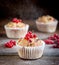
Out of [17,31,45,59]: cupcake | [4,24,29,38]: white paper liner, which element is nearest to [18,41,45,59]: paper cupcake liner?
[17,31,45,59]: cupcake

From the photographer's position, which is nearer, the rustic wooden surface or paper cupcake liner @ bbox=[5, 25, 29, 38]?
the rustic wooden surface

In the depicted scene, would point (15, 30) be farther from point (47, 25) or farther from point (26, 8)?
point (26, 8)

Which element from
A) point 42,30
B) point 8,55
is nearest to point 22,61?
point 8,55

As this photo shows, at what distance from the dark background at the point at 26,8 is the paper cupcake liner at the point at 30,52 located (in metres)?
1.80

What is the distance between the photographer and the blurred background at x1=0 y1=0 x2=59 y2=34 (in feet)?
13.9

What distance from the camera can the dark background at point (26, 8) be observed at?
4242 mm

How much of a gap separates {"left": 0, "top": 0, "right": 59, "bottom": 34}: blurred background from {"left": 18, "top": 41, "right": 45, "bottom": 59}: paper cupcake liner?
180 cm

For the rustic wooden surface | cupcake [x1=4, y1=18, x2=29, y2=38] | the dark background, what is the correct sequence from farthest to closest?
1. the dark background
2. cupcake [x1=4, y1=18, x2=29, y2=38]
3. the rustic wooden surface

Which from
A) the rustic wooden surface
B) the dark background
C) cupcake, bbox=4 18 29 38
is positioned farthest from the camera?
the dark background

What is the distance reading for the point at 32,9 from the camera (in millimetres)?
4281

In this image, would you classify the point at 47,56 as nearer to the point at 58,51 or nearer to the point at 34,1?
the point at 58,51

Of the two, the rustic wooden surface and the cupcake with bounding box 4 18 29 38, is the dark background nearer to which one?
the cupcake with bounding box 4 18 29 38

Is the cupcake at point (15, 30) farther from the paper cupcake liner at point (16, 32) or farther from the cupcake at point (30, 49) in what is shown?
the cupcake at point (30, 49)

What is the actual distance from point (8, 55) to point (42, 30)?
3.34 ft
